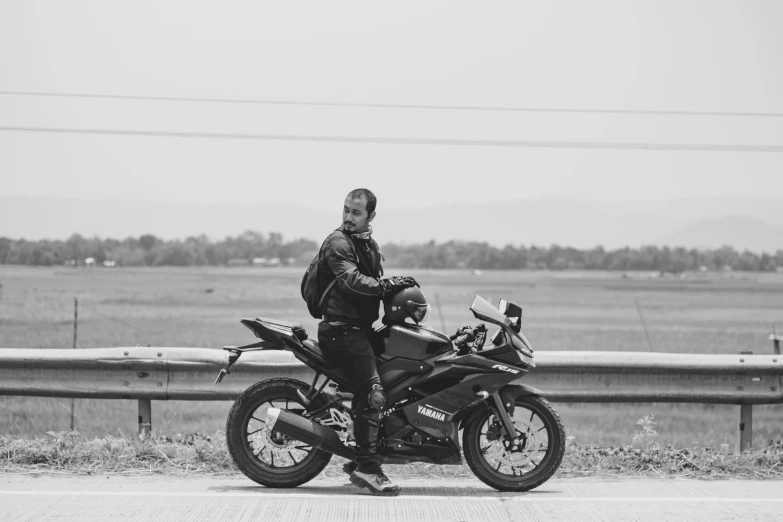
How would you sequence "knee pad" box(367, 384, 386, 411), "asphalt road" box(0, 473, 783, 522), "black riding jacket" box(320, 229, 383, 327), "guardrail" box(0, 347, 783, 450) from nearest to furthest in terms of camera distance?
1. "asphalt road" box(0, 473, 783, 522)
2. "black riding jacket" box(320, 229, 383, 327)
3. "knee pad" box(367, 384, 386, 411)
4. "guardrail" box(0, 347, 783, 450)

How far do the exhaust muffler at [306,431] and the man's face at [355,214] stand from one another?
1.29 metres

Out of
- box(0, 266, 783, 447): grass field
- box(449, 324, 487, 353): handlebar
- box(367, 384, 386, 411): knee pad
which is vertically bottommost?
box(0, 266, 783, 447): grass field

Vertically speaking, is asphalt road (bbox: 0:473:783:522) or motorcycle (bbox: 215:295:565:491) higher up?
motorcycle (bbox: 215:295:565:491)

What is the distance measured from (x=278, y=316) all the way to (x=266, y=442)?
34042 mm

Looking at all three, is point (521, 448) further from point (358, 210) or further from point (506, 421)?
point (358, 210)

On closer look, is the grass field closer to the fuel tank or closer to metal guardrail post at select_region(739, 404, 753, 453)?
metal guardrail post at select_region(739, 404, 753, 453)

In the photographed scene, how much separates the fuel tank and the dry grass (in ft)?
3.68

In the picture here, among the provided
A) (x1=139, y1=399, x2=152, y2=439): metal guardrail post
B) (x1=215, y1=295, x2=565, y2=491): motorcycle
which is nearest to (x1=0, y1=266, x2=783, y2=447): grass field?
(x1=139, y1=399, x2=152, y2=439): metal guardrail post

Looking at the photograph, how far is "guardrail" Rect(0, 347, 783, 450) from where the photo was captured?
712 centimetres

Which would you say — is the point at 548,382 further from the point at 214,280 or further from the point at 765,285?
the point at 765,285

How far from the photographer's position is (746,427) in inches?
291

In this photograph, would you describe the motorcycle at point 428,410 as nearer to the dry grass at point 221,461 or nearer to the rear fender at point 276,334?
the rear fender at point 276,334

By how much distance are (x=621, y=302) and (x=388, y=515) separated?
50849 mm

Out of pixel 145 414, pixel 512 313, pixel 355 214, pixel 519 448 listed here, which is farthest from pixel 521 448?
pixel 145 414
